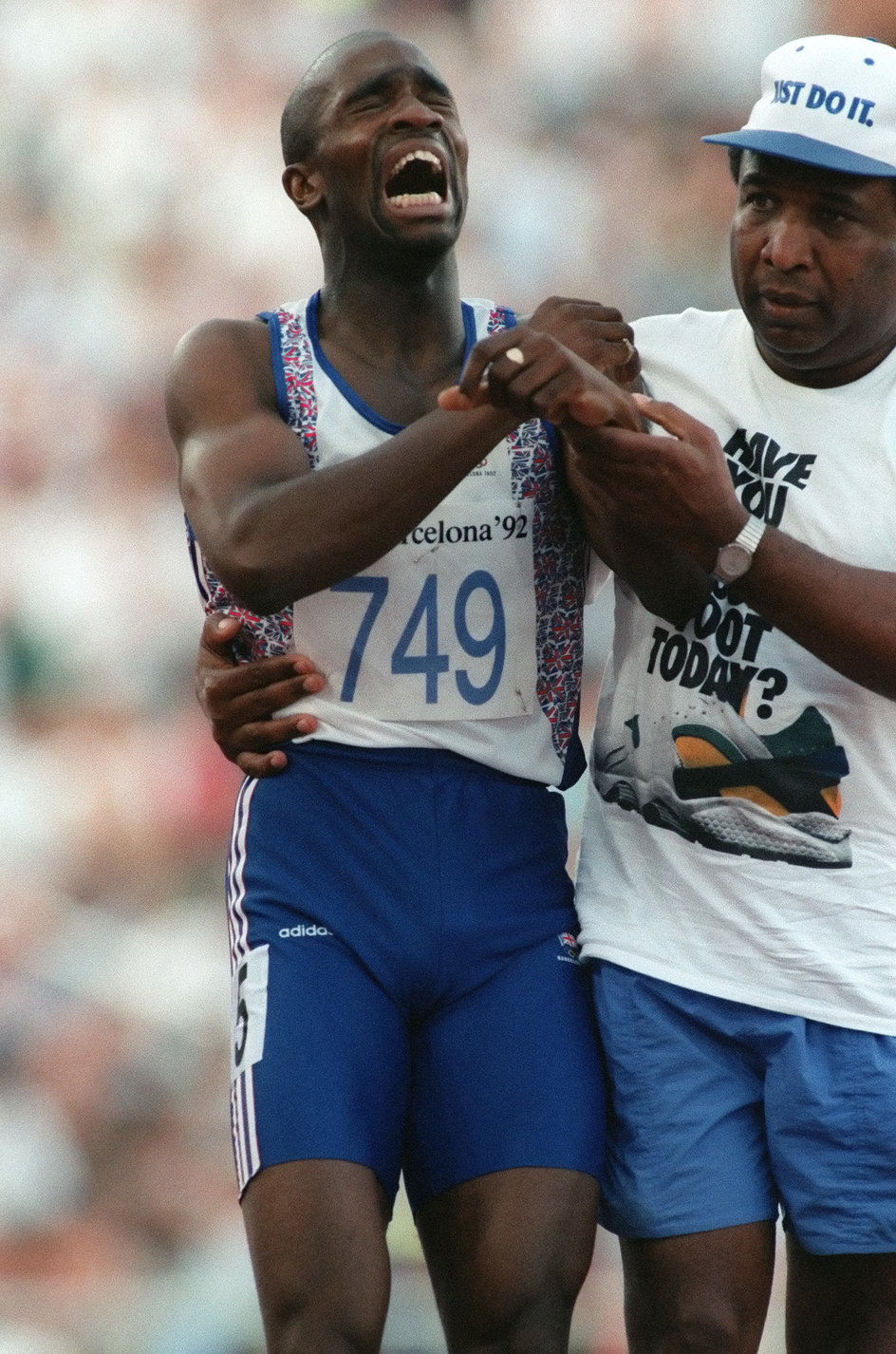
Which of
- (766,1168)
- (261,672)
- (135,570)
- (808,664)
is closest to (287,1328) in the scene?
(766,1168)

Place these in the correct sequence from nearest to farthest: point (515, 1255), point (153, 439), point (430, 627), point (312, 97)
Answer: point (515, 1255) → point (430, 627) → point (312, 97) → point (153, 439)

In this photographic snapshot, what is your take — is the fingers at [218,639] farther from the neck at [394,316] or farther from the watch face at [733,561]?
the watch face at [733,561]

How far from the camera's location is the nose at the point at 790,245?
7.40 ft

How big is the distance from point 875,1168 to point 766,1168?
14 centimetres

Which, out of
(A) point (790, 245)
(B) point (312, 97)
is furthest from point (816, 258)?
(B) point (312, 97)

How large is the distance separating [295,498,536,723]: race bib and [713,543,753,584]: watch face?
1.23ft

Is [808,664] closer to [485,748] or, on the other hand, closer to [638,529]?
[638,529]

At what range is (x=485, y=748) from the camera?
2.45m

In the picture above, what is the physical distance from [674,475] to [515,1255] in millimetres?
887

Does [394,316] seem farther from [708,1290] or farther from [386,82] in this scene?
[708,1290]

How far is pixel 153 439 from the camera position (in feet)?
15.8

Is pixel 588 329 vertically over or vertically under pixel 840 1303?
over

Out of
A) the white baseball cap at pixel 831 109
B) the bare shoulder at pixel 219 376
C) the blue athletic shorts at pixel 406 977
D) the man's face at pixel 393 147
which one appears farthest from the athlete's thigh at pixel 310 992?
the white baseball cap at pixel 831 109

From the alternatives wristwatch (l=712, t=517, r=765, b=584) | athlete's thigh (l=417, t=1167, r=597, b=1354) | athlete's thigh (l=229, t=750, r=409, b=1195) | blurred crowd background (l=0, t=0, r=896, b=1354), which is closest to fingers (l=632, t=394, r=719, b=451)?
wristwatch (l=712, t=517, r=765, b=584)
